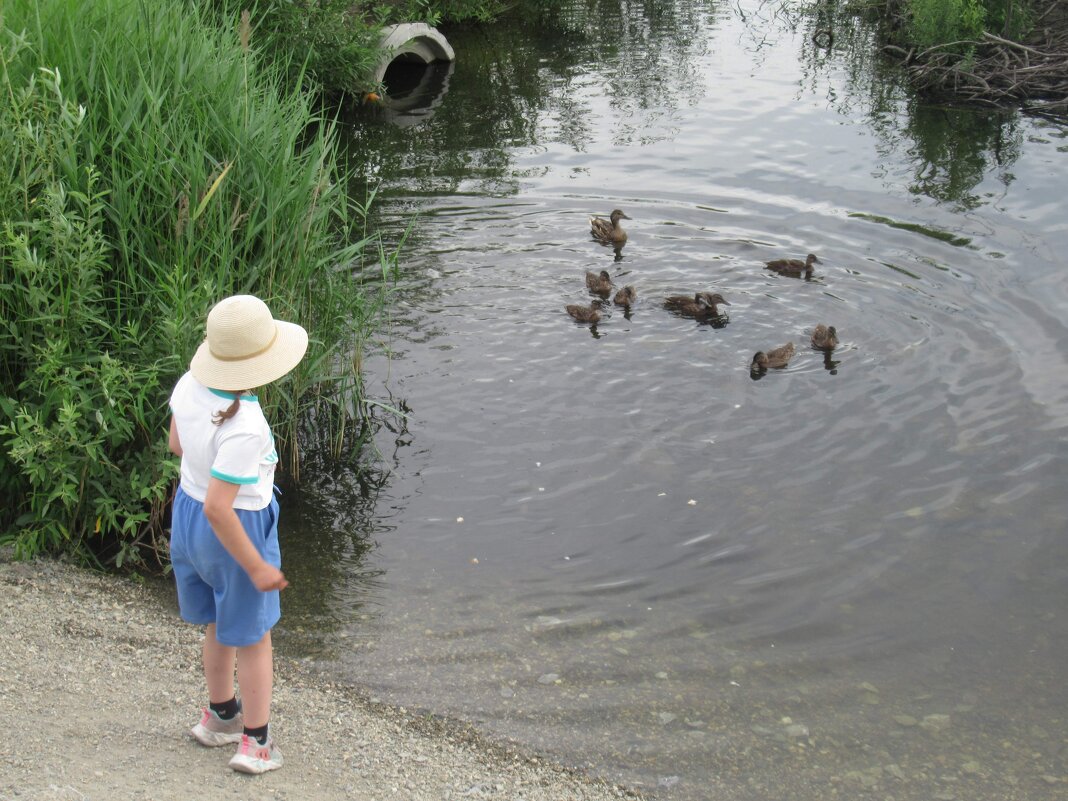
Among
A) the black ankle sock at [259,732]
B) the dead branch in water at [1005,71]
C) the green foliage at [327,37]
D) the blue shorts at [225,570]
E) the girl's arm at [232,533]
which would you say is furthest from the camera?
the dead branch in water at [1005,71]

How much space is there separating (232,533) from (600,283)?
7.22 m

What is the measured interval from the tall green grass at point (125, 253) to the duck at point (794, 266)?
4967 millimetres

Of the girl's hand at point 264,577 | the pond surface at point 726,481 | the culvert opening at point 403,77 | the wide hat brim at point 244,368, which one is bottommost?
the pond surface at point 726,481

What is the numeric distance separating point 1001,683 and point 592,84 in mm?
15554

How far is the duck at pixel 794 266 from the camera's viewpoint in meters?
11.6

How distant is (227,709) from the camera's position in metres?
5.06

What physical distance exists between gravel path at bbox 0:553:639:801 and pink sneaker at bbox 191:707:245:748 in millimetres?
44

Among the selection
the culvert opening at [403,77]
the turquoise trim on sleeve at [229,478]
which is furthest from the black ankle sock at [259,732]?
the culvert opening at [403,77]

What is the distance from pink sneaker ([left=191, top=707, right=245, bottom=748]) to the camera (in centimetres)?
502

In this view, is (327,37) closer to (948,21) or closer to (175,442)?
(948,21)

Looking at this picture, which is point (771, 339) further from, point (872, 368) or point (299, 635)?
point (299, 635)

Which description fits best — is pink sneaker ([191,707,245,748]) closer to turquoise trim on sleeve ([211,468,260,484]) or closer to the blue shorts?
the blue shorts

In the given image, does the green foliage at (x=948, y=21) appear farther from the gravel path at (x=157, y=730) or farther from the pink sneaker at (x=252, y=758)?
the pink sneaker at (x=252, y=758)

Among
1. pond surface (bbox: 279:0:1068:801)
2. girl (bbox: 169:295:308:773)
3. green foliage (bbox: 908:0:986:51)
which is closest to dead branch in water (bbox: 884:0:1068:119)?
green foliage (bbox: 908:0:986:51)
